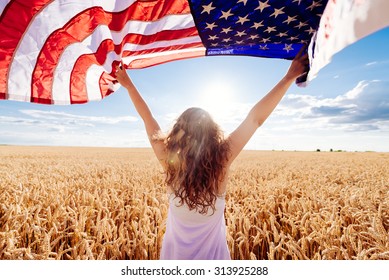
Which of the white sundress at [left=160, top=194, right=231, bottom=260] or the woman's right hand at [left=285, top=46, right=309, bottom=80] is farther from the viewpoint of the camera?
the woman's right hand at [left=285, top=46, right=309, bottom=80]

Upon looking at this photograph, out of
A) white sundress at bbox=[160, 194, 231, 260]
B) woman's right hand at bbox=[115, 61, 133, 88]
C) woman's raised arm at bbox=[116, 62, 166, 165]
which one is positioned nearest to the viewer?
white sundress at bbox=[160, 194, 231, 260]

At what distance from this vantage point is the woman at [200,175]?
6.73 ft

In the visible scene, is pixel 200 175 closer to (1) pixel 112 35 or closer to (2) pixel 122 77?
(2) pixel 122 77

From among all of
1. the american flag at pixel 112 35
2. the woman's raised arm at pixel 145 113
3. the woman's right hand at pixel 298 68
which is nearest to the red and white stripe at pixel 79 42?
the american flag at pixel 112 35

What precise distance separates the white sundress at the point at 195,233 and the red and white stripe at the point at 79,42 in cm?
167

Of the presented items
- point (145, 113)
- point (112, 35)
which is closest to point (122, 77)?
point (112, 35)

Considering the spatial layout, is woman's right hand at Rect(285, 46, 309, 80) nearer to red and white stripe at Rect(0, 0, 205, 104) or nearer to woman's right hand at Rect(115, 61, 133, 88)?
red and white stripe at Rect(0, 0, 205, 104)

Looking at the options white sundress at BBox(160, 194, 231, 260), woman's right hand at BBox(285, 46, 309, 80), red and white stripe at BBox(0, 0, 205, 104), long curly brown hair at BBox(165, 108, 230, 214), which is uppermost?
red and white stripe at BBox(0, 0, 205, 104)

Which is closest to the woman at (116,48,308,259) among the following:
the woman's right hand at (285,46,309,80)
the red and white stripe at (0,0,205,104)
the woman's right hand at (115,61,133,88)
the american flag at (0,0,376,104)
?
the woman's right hand at (285,46,309,80)

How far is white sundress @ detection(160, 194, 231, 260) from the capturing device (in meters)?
2.05

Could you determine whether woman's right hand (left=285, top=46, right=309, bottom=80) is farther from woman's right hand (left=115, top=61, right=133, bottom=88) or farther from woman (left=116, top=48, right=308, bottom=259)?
woman's right hand (left=115, top=61, right=133, bottom=88)

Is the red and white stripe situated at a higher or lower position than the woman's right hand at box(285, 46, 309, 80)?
higher

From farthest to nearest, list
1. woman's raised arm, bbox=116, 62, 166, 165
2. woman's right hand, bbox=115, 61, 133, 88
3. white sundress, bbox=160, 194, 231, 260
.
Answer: woman's right hand, bbox=115, 61, 133, 88 → woman's raised arm, bbox=116, 62, 166, 165 → white sundress, bbox=160, 194, 231, 260
